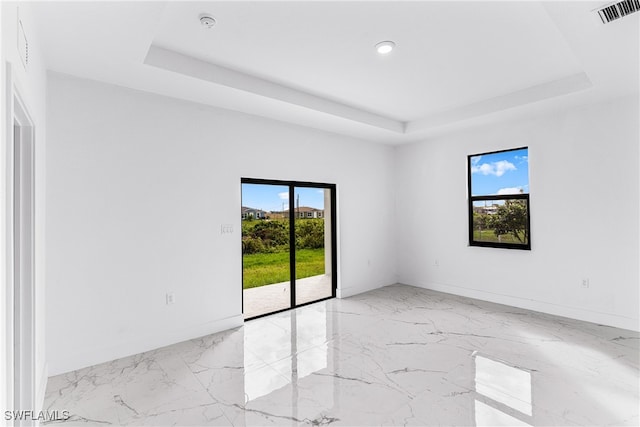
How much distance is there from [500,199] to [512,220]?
339 millimetres

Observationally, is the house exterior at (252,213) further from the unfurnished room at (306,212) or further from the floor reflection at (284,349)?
the floor reflection at (284,349)

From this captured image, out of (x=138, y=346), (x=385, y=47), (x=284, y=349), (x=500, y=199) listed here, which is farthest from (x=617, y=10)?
(x=138, y=346)

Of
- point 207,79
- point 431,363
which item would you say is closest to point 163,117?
point 207,79

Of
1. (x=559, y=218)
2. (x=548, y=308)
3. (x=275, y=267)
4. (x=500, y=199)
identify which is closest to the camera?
(x=559, y=218)

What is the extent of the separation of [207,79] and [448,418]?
11.0 ft

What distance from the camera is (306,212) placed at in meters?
4.84

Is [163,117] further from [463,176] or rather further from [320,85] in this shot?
[463,176]

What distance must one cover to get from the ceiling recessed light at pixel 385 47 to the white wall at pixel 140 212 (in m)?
1.85

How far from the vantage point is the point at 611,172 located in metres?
3.77

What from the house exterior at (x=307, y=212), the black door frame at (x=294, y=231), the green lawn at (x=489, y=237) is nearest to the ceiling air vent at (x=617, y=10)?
the green lawn at (x=489, y=237)

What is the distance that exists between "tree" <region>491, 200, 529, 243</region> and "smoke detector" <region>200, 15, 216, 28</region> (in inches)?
170

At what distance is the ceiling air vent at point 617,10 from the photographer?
2.01m

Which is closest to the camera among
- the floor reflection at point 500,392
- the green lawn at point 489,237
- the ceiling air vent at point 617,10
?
the ceiling air vent at point 617,10

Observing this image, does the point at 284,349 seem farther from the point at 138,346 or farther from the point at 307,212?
the point at 307,212
